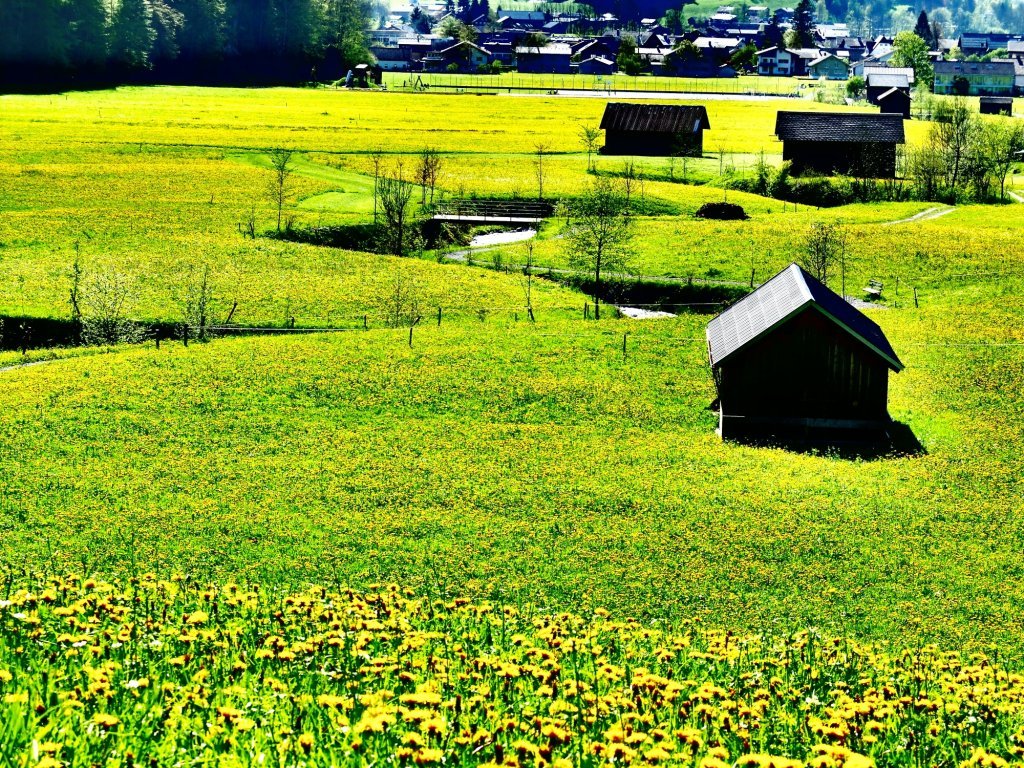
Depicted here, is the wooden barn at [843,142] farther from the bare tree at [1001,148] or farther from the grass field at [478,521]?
the grass field at [478,521]

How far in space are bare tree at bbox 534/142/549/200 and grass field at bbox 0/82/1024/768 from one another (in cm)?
956

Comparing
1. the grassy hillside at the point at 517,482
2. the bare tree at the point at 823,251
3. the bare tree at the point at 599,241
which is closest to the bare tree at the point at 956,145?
the bare tree at the point at 823,251

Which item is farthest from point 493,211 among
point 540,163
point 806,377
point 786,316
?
point 786,316

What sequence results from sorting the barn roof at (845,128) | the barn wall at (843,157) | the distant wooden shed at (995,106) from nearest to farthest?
1. the barn wall at (843,157)
2. the barn roof at (845,128)
3. the distant wooden shed at (995,106)

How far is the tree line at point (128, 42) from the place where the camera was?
156 m

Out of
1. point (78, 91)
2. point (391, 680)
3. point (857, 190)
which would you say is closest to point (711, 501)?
point (391, 680)

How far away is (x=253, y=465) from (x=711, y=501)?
42.7ft

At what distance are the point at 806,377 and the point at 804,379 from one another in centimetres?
9

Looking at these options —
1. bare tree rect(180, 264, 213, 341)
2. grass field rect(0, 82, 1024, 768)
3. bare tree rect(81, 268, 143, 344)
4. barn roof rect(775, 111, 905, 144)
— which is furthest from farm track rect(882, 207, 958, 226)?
bare tree rect(81, 268, 143, 344)

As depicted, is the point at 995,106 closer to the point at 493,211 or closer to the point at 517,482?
the point at 493,211

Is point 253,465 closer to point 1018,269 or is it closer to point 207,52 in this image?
point 1018,269

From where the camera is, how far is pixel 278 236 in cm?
7281

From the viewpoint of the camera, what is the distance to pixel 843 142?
335 feet

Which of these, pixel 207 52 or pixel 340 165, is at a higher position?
pixel 207 52
